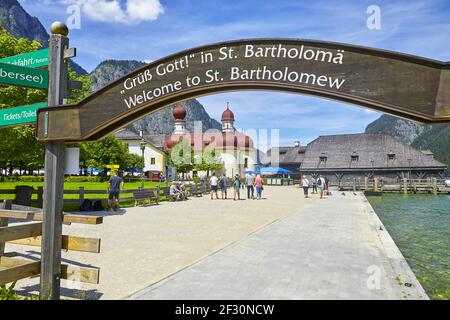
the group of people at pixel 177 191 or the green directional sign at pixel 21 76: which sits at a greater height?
the green directional sign at pixel 21 76

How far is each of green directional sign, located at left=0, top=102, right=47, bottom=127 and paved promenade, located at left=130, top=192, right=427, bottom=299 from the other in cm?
319

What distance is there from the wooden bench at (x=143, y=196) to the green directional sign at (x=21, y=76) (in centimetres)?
1415

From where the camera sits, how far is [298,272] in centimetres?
638

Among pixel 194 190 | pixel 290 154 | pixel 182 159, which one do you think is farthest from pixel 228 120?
pixel 194 190

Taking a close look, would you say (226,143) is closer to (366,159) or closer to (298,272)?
(366,159)

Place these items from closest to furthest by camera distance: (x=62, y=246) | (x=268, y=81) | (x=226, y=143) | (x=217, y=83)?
1. (x=268, y=81)
2. (x=217, y=83)
3. (x=62, y=246)
4. (x=226, y=143)

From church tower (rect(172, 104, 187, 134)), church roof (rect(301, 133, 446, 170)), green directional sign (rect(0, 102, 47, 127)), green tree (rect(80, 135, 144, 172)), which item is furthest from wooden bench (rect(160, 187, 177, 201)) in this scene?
church tower (rect(172, 104, 187, 134))

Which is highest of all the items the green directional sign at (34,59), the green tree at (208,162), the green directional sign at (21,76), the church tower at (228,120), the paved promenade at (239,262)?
the church tower at (228,120)

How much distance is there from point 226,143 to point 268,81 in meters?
75.1

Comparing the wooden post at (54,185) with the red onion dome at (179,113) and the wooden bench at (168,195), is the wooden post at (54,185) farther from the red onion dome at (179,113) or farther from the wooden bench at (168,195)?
the red onion dome at (179,113)

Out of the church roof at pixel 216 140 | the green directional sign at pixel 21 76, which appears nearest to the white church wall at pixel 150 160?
the church roof at pixel 216 140

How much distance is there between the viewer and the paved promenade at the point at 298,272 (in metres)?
5.22

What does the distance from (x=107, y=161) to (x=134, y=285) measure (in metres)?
52.9
